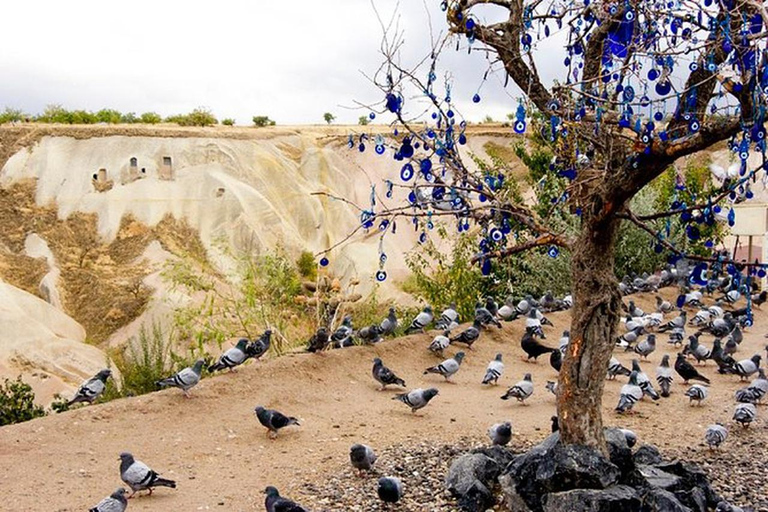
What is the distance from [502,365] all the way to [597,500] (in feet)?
19.2

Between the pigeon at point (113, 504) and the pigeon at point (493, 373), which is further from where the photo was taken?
the pigeon at point (493, 373)

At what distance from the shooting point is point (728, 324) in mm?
14359

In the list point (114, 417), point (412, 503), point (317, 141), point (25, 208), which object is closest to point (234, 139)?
point (317, 141)

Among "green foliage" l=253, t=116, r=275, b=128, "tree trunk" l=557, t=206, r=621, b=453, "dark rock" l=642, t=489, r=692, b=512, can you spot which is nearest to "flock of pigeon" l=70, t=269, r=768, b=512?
"tree trunk" l=557, t=206, r=621, b=453

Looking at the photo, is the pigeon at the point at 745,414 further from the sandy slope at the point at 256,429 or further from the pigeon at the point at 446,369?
the pigeon at the point at 446,369

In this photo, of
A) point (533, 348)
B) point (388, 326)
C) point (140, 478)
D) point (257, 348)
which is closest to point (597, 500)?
point (140, 478)

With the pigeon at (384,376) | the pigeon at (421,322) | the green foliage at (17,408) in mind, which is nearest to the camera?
the pigeon at (384,376)

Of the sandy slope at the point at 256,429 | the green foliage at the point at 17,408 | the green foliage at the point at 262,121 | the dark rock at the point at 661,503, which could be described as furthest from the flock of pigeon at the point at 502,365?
the green foliage at the point at 262,121

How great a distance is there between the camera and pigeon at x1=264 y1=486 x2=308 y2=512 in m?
5.47

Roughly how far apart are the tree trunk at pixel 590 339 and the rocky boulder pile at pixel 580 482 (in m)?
0.17

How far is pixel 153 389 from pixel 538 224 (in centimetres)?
659

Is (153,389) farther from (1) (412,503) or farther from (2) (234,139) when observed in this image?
(2) (234,139)

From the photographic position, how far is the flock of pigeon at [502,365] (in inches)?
249

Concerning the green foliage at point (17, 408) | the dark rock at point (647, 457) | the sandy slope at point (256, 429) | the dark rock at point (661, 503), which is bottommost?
the green foliage at point (17, 408)
